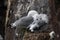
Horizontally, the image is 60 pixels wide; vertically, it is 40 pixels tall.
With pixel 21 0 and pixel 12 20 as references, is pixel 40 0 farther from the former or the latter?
pixel 12 20

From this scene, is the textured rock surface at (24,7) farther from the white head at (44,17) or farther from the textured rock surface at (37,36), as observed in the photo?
the textured rock surface at (37,36)

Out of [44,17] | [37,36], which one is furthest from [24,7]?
[37,36]

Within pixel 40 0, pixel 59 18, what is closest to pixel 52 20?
pixel 40 0

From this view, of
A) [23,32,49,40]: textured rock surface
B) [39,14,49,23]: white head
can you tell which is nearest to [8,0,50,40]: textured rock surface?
[39,14,49,23]: white head

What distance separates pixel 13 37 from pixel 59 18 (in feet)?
5.50

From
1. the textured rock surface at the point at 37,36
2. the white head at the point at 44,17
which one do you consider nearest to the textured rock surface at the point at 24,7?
the white head at the point at 44,17

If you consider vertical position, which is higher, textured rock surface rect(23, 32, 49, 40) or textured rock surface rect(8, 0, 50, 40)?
textured rock surface rect(8, 0, 50, 40)

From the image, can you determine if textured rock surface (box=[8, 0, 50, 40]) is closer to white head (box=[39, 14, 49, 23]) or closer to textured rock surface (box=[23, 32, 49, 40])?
white head (box=[39, 14, 49, 23])

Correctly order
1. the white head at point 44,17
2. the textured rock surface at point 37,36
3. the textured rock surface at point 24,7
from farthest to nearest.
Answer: the textured rock surface at point 24,7
the white head at point 44,17
the textured rock surface at point 37,36

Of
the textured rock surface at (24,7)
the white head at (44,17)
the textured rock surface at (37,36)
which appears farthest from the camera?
the textured rock surface at (24,7)

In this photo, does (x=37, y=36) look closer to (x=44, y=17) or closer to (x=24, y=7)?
(x=44, y=17)

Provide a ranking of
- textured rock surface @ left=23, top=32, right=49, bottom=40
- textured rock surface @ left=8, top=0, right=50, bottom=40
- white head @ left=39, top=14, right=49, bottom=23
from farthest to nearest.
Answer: textured rock surface @ left=8, top=0, right=50, bottom=40
white head @ left=39, top=14, right=49, bottom=23
textured rock surface @ left=23, top=32, right=49, bottom=40

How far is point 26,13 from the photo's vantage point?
9.98 ft

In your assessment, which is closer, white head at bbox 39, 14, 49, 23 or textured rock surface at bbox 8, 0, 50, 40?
white head at bbox 39, 14, 49, 23
